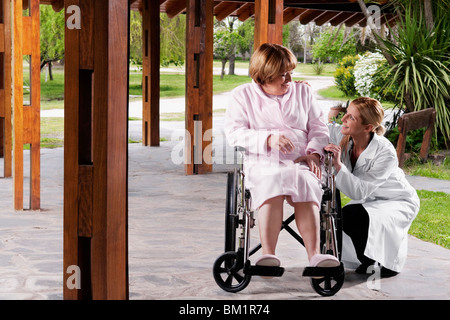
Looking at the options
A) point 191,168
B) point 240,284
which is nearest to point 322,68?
point 191,168

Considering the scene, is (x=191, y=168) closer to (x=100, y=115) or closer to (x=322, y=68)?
(x=100, y=115)

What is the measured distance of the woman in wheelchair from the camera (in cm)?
354

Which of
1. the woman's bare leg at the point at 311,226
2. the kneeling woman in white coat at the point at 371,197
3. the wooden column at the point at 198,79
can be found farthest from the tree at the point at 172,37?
the woman's bare leg at the point at 311,226

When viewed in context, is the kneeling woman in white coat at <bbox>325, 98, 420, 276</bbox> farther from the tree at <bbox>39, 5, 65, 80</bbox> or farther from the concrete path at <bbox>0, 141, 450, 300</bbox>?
the tree at <bbox>39, 5, 65, 80</bbox>

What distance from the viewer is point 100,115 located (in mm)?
2818

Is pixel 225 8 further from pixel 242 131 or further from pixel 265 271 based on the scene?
pixel 265 271

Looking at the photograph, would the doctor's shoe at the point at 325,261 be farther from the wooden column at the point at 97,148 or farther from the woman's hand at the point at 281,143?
the wooden column at the point at 97,148

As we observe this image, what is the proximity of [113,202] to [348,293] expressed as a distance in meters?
1.60

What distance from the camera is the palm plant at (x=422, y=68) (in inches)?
361

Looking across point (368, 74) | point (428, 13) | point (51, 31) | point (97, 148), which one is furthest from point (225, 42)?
point (97, 148)

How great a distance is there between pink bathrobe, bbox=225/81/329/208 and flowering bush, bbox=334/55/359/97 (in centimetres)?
1812

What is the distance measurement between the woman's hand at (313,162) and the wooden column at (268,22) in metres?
2.04

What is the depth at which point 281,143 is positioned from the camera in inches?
141

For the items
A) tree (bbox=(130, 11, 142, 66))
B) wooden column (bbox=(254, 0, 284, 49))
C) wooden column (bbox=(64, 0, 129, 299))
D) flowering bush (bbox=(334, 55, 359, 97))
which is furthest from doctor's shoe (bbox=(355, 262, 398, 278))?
tree (bbox=(130, 11, 142, 66))
